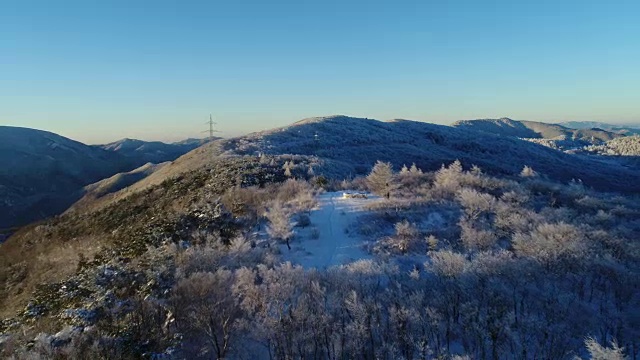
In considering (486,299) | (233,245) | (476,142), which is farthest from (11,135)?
(486,299)

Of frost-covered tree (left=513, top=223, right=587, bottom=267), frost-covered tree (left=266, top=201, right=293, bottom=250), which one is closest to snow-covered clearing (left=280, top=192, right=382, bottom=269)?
frost-covered tree (left=266, top=201, right=293, bottom=250)

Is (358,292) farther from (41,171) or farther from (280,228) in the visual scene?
(41,171)

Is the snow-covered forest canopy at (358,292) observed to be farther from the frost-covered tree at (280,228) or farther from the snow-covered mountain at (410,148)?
the snow-covered mountain at (410,148)

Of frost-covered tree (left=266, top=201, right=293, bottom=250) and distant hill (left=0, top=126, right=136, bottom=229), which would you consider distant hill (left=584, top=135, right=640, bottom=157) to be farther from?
distant hill (left=0, top=126, right=136, bottom=229)

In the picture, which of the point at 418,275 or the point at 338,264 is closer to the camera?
the point at 418,275

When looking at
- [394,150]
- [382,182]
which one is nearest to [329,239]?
[382,182]

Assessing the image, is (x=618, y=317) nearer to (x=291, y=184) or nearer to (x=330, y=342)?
(x=330, y=342)

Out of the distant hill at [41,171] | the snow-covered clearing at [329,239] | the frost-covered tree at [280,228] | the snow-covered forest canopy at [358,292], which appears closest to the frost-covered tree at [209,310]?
the snow-covered forest canopy at [358,292]
